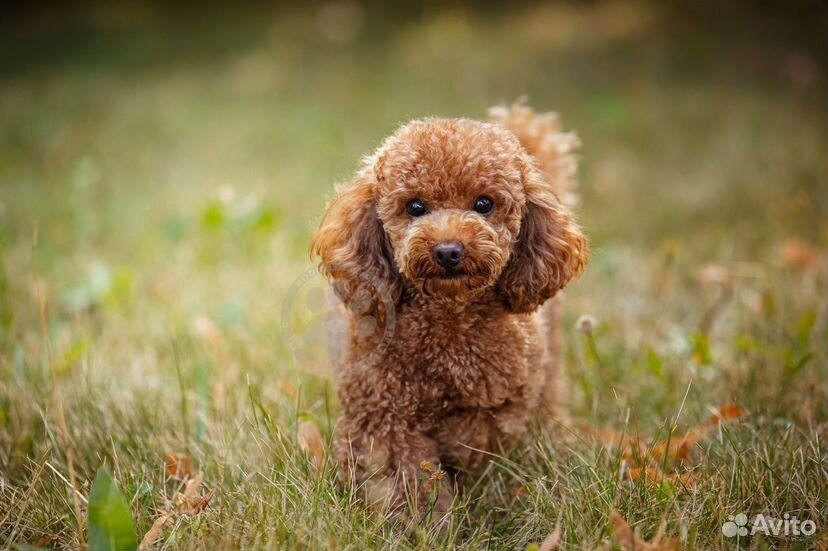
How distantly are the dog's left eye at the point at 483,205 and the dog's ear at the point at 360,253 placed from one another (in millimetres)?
300

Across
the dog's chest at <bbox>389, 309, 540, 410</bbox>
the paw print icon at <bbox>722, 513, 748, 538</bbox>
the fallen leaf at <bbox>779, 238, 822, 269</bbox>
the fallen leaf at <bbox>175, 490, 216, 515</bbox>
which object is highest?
the dog's chest at <bbox>389, 309, 540, 410</bbox>

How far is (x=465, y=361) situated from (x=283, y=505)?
25.9 inches

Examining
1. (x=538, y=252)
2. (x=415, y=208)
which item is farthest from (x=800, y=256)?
(x=415, y=208)

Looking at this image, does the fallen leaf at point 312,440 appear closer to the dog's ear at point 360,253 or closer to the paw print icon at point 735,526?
the dog's ear at point 360,253

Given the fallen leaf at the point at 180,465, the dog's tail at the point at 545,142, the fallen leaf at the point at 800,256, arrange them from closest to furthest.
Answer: the fallen leaf at the point at 180,465, the dog's tail at the point at 545,142, the fallen leaf at the point at 800,256

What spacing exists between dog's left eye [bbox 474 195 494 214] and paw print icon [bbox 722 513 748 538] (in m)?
1.07

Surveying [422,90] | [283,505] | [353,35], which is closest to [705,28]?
[422,90]

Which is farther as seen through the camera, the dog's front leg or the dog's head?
the dog's front leg

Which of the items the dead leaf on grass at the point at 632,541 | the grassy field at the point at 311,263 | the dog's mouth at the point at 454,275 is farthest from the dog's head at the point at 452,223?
the dead leaf on grass at the point at 632,541

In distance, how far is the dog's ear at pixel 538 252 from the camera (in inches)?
86.7

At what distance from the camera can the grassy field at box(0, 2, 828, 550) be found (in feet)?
6.97

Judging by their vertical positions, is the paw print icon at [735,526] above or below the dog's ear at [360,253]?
below

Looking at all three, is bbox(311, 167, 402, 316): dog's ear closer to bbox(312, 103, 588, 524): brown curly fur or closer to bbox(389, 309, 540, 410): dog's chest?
bbox(312, 103, 588, 524): brown curly fur

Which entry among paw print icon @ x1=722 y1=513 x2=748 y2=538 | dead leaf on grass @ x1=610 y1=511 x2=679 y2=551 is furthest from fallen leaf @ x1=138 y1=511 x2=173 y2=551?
paw print icon @ x1=722 y1=513 x2=748 y2=538
